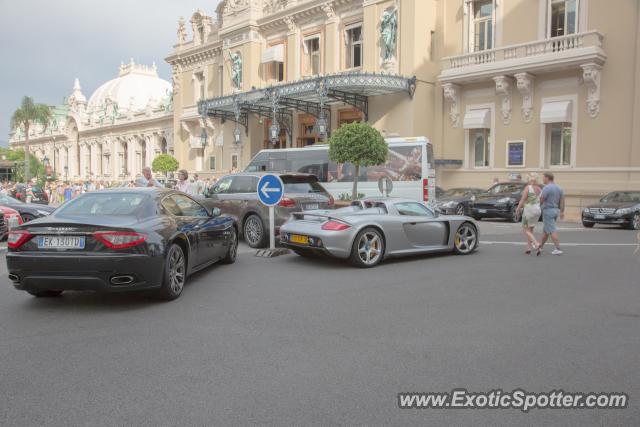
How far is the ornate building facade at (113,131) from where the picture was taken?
54.3 metres

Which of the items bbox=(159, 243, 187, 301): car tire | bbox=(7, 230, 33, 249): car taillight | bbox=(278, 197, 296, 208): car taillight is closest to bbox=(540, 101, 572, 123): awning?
bbox=(278, 197, 296, 208): car taillight

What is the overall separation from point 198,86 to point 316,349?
126ft

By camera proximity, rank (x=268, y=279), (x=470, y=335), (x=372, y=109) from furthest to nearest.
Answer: (x=372, y=109)
(x=268, y=279)
(x=470, y=335)

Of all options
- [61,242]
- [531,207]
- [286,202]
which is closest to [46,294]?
[61,242]

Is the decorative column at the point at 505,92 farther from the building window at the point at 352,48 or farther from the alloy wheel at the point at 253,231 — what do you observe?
the alloy wheel at the point at 253,231

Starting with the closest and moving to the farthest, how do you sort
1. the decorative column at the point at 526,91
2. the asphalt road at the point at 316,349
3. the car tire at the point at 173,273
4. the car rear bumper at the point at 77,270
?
the asphalt road at the point at 316,349
the car rear bumper at the point at 77,270
the car tire at the point at 173,273
the decorative column at the point at 526,91

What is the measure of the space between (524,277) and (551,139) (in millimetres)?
17311

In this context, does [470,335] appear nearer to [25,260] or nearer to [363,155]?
[25,260]

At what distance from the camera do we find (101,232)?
5.86m

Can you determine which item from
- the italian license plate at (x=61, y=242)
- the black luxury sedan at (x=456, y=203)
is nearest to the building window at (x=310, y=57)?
the black luxury sedan at (x=456, y=203)

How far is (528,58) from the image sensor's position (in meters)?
22.3

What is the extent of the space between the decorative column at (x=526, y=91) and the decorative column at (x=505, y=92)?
0.52 m

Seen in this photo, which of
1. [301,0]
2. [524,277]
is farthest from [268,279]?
[301,0]

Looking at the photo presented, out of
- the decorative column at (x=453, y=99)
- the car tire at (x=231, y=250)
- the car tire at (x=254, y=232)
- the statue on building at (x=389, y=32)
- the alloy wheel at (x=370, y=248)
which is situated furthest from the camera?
the statue on building at (x=389, y=32)
